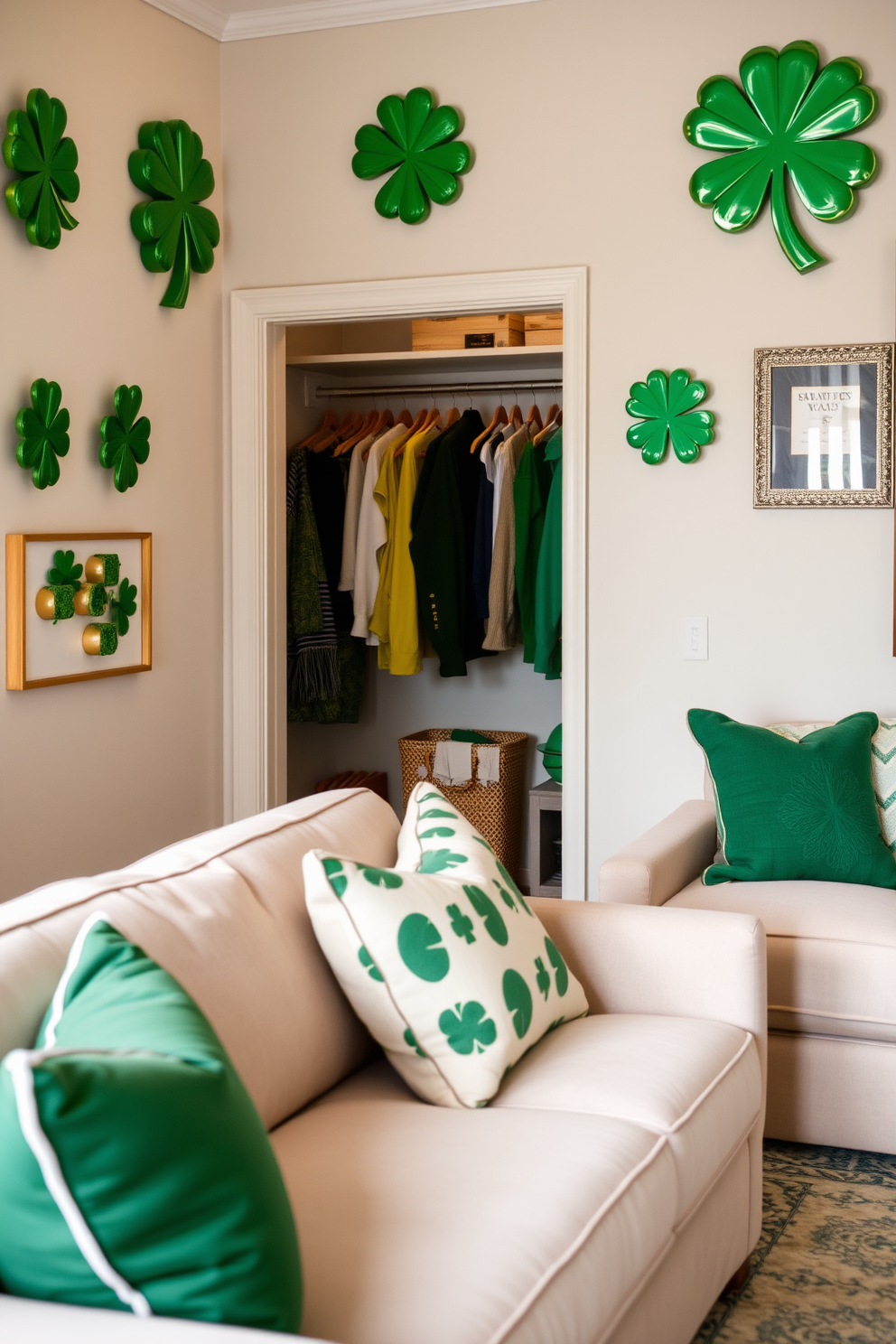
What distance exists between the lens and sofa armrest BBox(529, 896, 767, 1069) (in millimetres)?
2182

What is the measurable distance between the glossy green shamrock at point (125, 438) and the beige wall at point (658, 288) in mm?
840

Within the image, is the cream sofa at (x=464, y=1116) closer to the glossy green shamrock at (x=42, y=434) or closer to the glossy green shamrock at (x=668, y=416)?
the glossy green shamrock at (x=42, y=434)

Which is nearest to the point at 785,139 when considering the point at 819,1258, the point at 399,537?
the point at 399,537

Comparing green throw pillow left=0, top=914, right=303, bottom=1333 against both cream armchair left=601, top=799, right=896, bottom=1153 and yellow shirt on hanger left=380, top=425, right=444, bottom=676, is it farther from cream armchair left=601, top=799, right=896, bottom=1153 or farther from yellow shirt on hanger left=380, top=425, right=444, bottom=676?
yellow shirt on hanger left=380, top=425, right=444, bottom=676

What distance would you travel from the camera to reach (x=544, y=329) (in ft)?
14.9

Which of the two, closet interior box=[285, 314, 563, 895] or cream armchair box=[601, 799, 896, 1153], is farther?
closet interior box=[285, 314, 563, 895]

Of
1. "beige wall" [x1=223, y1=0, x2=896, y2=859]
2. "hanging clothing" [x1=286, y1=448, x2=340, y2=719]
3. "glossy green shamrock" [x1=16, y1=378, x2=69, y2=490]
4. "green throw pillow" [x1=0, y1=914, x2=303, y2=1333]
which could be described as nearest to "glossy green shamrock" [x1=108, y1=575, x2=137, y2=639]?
"glossy green shamrock" [x1=16, y1=378, x2=69, y2=490]

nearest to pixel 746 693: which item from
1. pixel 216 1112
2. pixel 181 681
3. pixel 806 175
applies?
pixel 806 175

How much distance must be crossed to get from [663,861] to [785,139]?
6.26 ft

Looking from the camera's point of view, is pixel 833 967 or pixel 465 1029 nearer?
pixel 465 1029

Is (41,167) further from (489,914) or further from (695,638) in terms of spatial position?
(489,914)

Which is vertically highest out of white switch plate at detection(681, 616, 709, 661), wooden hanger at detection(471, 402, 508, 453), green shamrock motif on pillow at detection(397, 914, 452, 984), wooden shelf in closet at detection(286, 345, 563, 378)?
wooden shelf in closet at detection(286, 345, 563, 378)

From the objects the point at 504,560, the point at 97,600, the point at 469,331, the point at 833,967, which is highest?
the point at 469,331

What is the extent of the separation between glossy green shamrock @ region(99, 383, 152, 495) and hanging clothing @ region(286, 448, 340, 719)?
1.12m
